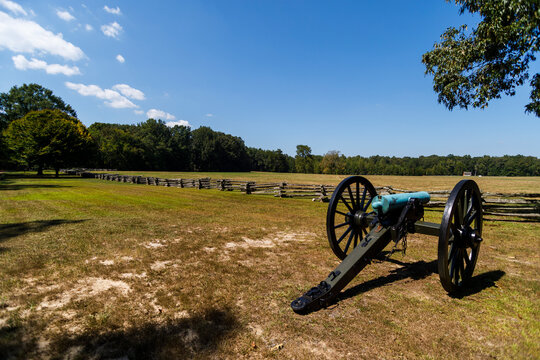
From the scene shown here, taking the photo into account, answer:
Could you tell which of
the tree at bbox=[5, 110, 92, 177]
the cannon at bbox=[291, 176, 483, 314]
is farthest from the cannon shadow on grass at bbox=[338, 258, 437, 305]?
the tree at bbox=[5, 110, 92, 177]

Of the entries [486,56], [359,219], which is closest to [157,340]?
[359,219]

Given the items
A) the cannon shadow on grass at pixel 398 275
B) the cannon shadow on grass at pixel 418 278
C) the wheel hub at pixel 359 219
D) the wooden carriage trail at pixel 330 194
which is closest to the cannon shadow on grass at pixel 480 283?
the cannon shadow on grass at pixel 418 278

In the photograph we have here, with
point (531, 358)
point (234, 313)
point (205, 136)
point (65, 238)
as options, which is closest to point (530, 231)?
point (531, 358)

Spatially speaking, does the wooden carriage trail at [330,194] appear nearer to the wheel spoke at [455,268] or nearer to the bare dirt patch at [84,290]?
the wheel spoke at [455,268]

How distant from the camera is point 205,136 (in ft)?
319

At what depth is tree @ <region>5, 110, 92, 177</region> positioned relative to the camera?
3578 cm

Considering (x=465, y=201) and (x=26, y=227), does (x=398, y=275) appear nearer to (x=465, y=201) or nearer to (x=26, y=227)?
(x=465, y=201)

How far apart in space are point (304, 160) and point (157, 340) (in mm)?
116323

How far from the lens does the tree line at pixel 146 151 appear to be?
122 ft

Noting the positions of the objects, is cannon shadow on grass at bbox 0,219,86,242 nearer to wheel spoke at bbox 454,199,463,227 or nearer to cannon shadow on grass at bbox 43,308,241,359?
cannon shadow on grass at bbox 43,308,241,359

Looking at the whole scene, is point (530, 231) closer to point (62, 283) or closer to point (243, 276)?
point (243, 276)

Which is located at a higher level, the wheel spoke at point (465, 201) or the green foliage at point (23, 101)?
the green foliage at point (23, 101)

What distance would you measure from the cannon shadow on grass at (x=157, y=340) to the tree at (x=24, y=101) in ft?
226

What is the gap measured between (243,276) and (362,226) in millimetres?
2459
